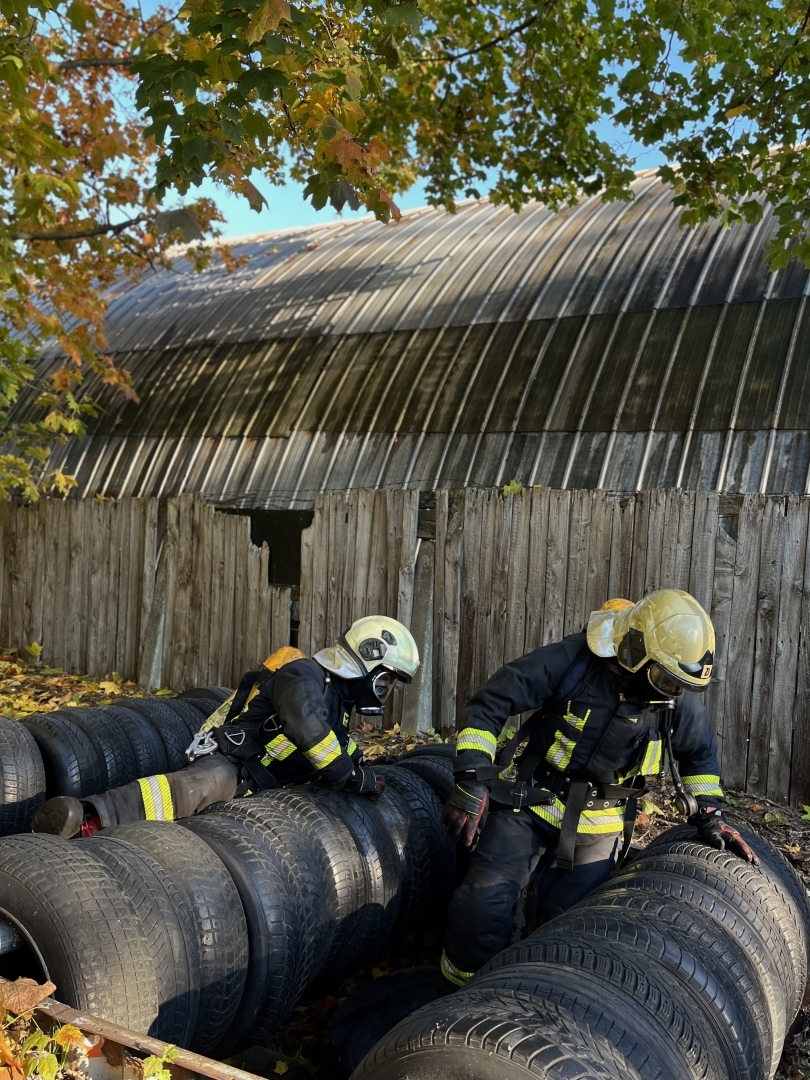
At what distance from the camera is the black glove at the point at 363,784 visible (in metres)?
4.86

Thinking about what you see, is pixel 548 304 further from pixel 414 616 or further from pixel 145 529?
pixel 145 529

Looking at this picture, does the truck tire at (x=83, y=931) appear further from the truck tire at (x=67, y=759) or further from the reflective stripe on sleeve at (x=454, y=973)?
the truck tire at (x=67, y=759)

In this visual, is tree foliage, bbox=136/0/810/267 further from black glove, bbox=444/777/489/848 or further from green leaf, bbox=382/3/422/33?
black glove, bbox=444/777/489/848

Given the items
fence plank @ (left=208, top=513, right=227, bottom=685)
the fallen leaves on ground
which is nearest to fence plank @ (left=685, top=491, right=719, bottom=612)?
Answer: fence plank @ (left=208, top=513, right=227, bottom=685)

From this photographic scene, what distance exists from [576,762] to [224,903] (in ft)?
6.25

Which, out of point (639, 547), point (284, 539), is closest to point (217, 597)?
point (284, 539)

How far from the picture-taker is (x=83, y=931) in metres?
3.14

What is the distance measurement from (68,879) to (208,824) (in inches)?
37.9

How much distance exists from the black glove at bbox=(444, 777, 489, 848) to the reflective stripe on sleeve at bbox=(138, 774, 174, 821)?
1.56m

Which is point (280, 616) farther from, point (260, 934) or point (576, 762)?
point (260, 934)

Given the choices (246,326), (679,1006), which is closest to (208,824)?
(679,1006)

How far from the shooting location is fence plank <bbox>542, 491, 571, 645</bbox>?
305 inches

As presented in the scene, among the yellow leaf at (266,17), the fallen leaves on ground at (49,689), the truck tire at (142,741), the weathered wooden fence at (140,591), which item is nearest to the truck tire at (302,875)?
the truck tire at (142,741)

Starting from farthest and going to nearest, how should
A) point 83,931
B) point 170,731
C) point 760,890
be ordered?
point 170,731
point 760,890
point 83,931
